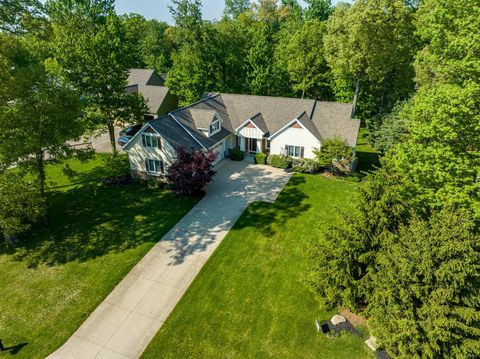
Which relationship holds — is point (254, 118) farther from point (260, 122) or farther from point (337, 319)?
point (337, 319)

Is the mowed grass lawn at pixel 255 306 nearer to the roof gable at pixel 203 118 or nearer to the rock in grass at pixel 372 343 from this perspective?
the rock in grass at pixel 372 343

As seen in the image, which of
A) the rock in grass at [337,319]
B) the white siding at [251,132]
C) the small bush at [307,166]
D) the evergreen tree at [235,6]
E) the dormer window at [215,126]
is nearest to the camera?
the rock in grass at [337,319]

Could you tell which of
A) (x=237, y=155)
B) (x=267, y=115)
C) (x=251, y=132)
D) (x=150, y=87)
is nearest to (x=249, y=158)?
(x=237, y=155)

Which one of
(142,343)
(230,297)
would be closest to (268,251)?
(230,297)

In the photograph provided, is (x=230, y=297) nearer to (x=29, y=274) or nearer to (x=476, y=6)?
(x=29, y=274)

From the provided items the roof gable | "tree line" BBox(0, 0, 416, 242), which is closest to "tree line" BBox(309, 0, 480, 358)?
"tree line" BBox(0, 0, 416, 242)

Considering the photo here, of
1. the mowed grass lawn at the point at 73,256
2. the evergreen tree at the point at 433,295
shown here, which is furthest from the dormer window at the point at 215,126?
the evergreen tree at the point at 433,295
